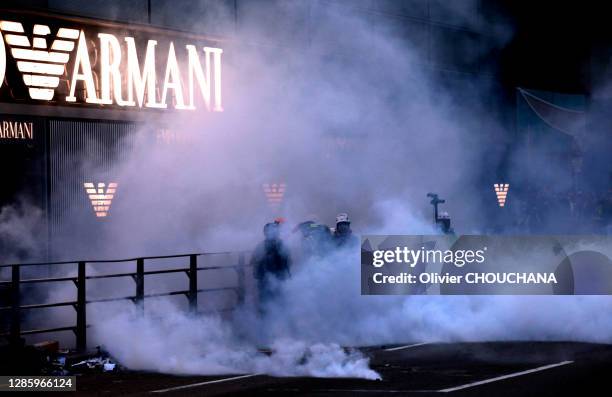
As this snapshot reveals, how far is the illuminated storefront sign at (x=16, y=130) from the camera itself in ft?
43.0

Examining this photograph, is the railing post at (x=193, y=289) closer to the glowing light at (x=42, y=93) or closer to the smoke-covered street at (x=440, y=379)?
the smoke-covered street at (x=440, y=379)

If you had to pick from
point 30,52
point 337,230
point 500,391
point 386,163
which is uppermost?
point 30,52

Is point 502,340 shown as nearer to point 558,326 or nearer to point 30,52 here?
point 558,326

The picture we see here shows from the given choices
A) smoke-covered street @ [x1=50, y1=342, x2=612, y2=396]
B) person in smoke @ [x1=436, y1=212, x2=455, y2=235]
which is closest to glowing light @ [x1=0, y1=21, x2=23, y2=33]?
smoke-covered street @ [x1=50, y1=342, x2=612, y2=396]

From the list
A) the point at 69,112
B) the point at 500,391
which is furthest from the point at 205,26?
the point at 500,391

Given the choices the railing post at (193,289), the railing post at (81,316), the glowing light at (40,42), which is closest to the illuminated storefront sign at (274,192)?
the railing post at (193,289)

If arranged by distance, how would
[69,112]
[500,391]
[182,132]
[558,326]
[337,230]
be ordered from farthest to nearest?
1. [182,132]
2. [69,112]
3. [337,230]
4. [558,326]
5. [500,391]

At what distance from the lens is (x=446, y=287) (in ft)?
37.3

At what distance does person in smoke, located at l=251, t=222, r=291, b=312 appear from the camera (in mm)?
11836

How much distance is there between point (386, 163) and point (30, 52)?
690 centimetres

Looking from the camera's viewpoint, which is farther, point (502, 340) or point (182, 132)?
point (182, 132)

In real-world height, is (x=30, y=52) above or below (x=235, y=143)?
above

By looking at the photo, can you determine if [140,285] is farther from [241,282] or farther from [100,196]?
[100,196]

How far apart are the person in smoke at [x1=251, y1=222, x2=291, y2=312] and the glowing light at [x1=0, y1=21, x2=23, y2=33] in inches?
170
